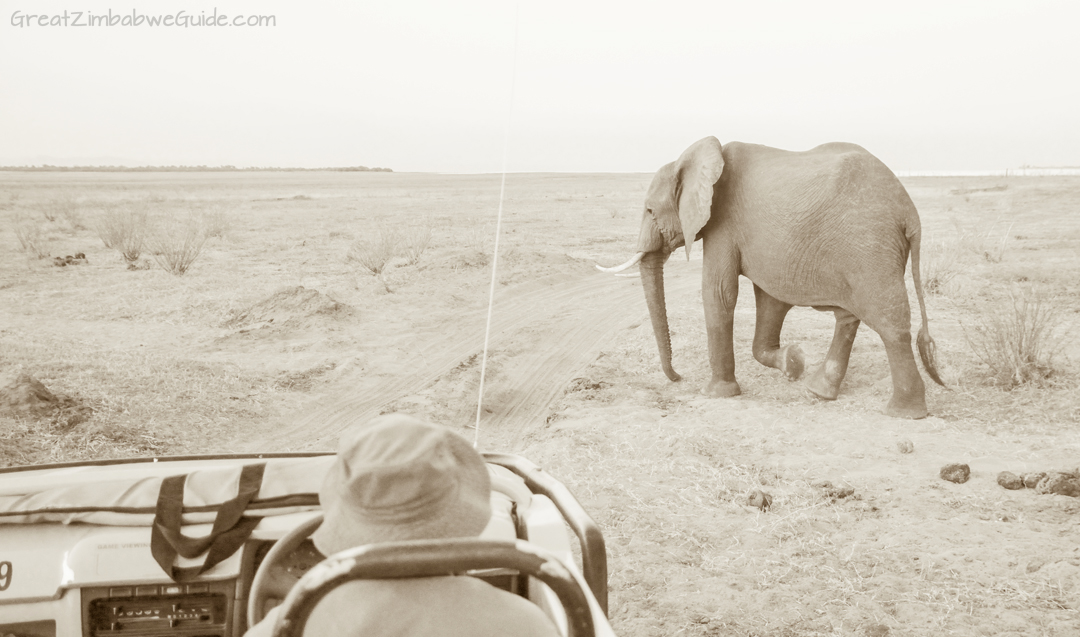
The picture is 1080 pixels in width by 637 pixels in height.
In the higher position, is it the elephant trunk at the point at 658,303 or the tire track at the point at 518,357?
the elephant trunk at the point at 658,303

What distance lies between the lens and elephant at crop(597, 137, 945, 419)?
7000 millimetres

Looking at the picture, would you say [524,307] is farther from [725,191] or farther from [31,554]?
[31,554]

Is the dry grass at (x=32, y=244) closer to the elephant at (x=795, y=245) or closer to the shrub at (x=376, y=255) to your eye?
the shrub at (x=376, y=255)

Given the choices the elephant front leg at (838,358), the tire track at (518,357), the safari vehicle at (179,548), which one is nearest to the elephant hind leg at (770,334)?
the elephant front leg at (838,358)

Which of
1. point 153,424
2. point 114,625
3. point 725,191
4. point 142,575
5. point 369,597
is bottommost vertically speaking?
point 153,424

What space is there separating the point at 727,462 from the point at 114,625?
15.1 feet

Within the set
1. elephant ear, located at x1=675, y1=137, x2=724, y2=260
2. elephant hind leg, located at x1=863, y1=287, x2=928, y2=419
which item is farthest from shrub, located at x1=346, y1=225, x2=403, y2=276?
elephant hind leg, located at x1=863, y1=287, x2=928, y2=419

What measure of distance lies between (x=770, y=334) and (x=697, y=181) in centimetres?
171

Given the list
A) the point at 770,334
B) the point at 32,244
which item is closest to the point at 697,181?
the point at 770,334

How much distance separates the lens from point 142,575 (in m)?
2.37

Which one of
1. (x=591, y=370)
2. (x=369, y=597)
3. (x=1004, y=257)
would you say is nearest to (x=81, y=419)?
(x=591, y=370)

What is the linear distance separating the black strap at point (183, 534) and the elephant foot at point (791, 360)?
6.42m

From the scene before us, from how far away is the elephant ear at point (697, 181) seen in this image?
768 cm

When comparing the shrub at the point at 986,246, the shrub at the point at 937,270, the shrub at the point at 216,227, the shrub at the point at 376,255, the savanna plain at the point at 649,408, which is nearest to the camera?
the savanna plain at the point at 649,408
